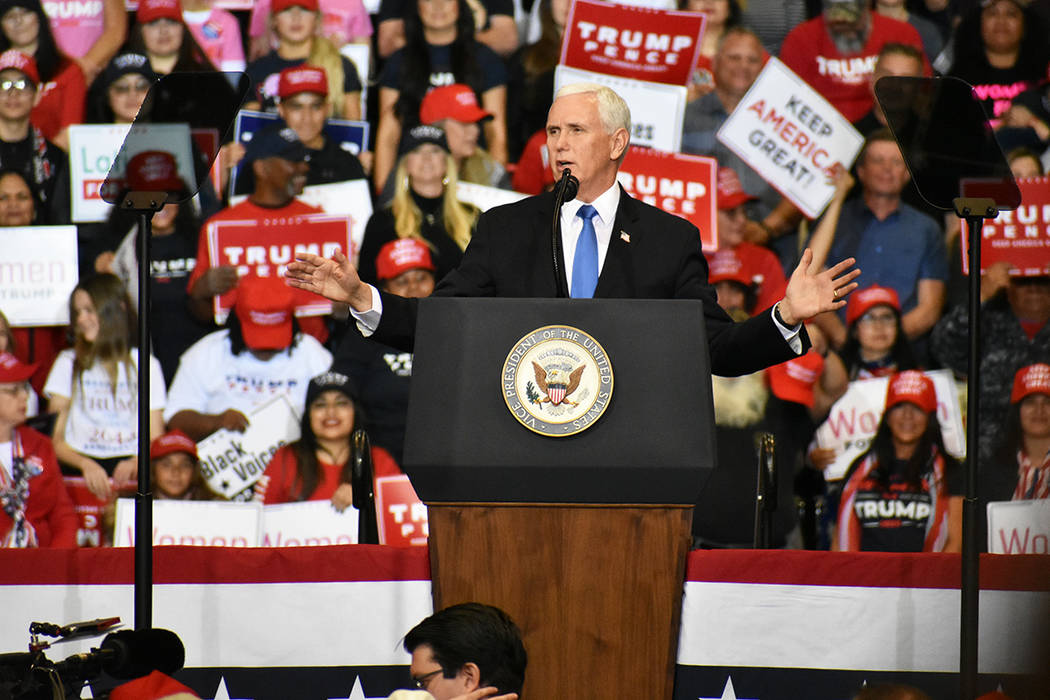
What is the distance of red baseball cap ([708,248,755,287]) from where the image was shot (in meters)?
5.21

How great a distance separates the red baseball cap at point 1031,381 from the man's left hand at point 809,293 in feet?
10.3

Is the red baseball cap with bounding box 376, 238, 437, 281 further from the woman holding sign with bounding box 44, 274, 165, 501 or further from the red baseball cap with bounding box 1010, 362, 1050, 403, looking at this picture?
the red baseball cap with bounding box 1010, 362, 1050, 403

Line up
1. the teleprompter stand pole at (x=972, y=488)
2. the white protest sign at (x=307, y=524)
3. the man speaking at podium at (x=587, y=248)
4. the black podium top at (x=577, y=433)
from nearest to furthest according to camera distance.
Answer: the black podium top at (x=577, y=433) < the teleprompter stand pole at (x=972, y=488) < the man speaking at podium at (x=587, y=248) < the white protest sign at (x=307, y=524)

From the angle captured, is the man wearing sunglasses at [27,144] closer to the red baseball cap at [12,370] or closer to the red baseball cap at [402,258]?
the red baseball cap at [12,370]

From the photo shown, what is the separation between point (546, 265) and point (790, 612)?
83cm

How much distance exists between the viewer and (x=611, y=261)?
8.48 feet

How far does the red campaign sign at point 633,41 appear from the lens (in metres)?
5.27

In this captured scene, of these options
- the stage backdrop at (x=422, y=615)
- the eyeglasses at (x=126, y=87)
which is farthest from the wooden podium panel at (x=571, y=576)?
the eyeglasses at (x=126, y=87)

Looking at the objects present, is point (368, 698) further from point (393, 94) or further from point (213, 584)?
point (393, 94)

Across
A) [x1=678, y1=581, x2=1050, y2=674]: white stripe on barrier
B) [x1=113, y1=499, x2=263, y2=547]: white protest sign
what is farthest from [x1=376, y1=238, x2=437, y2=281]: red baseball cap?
[x1=678, y1=581, x2=1050, y2=674]: white stripe on barrier

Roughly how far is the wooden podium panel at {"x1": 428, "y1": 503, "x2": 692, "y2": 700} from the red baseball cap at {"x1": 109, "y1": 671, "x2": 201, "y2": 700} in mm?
522

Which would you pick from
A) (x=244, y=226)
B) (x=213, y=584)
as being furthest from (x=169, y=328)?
(x=213, y=584)

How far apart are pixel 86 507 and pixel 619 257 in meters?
3.47

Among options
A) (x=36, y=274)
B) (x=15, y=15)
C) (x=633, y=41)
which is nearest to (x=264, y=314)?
(x=36, y=274)
